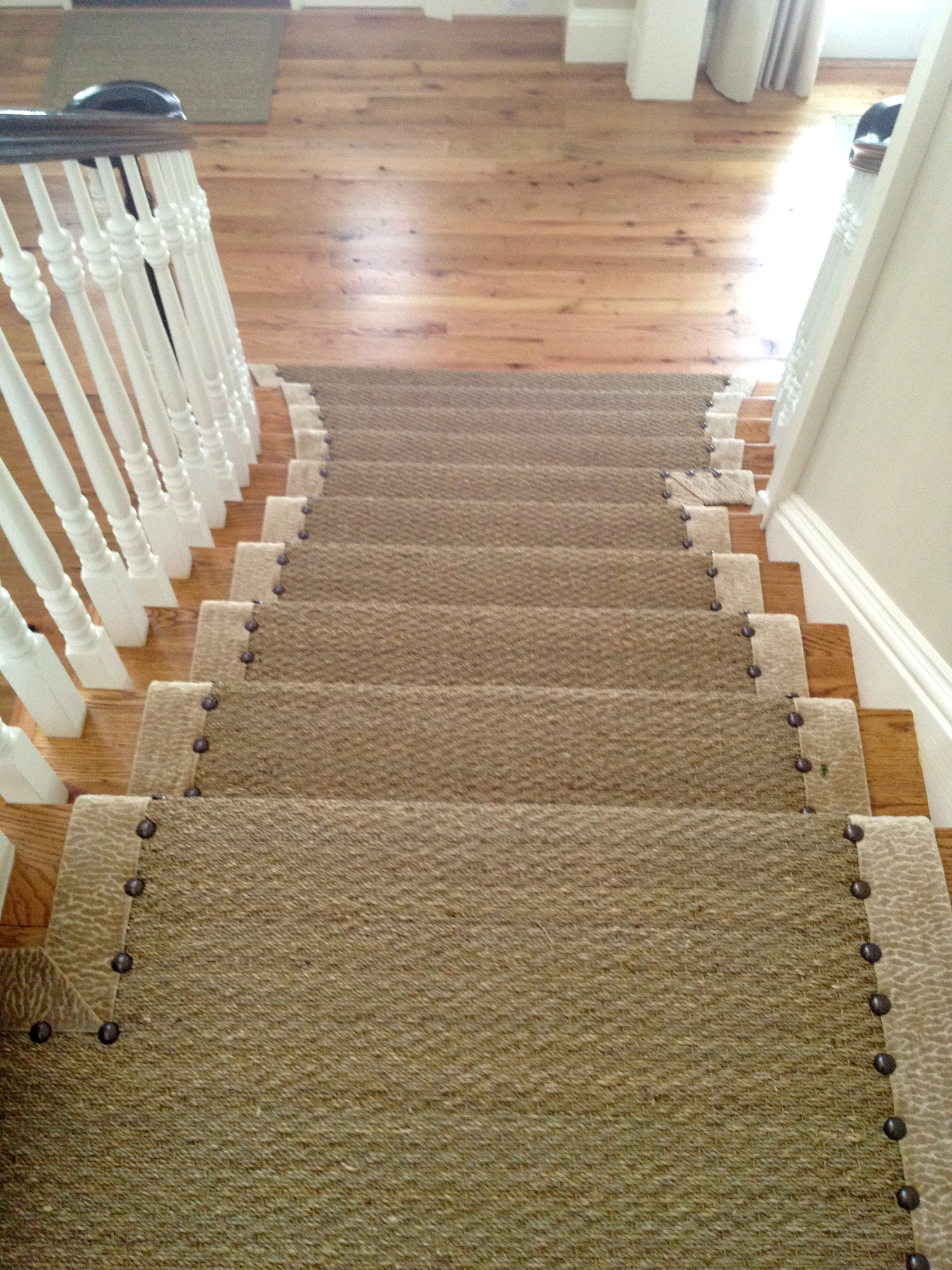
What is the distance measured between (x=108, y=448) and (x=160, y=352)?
206 mm

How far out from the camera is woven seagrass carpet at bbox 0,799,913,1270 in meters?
0.87

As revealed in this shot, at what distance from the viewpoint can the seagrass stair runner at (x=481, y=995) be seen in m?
0.87

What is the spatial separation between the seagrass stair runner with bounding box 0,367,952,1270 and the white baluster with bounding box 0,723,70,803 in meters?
0.11

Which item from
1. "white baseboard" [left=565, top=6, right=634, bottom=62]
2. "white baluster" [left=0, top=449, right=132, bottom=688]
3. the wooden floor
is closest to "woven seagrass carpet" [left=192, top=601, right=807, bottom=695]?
"white baluster" [left=0, top=449, right=132, bottom=688]

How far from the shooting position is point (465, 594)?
178 centimetres

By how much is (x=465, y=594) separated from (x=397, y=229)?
8.63ft

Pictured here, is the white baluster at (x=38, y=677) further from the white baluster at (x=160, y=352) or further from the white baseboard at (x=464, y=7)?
the white baseboard at (x=464, y=7)

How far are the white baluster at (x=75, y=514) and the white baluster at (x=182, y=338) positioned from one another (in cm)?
37

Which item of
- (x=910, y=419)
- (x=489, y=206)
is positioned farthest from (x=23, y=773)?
(x=489, y=206)

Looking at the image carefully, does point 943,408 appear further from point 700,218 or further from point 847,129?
point 847,129

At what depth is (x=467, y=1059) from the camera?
0.95 meters

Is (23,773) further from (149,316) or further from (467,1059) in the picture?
(149,316)

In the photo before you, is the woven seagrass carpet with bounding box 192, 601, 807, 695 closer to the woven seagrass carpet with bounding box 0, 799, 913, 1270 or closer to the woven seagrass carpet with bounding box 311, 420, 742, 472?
the woven seagrass carpet with bounding box 0, 799, 913, 1270

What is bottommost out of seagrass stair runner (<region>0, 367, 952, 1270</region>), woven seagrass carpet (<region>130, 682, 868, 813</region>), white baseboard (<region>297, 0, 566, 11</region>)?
white baseboard (<region>297, 0, 566, 11</region>)
